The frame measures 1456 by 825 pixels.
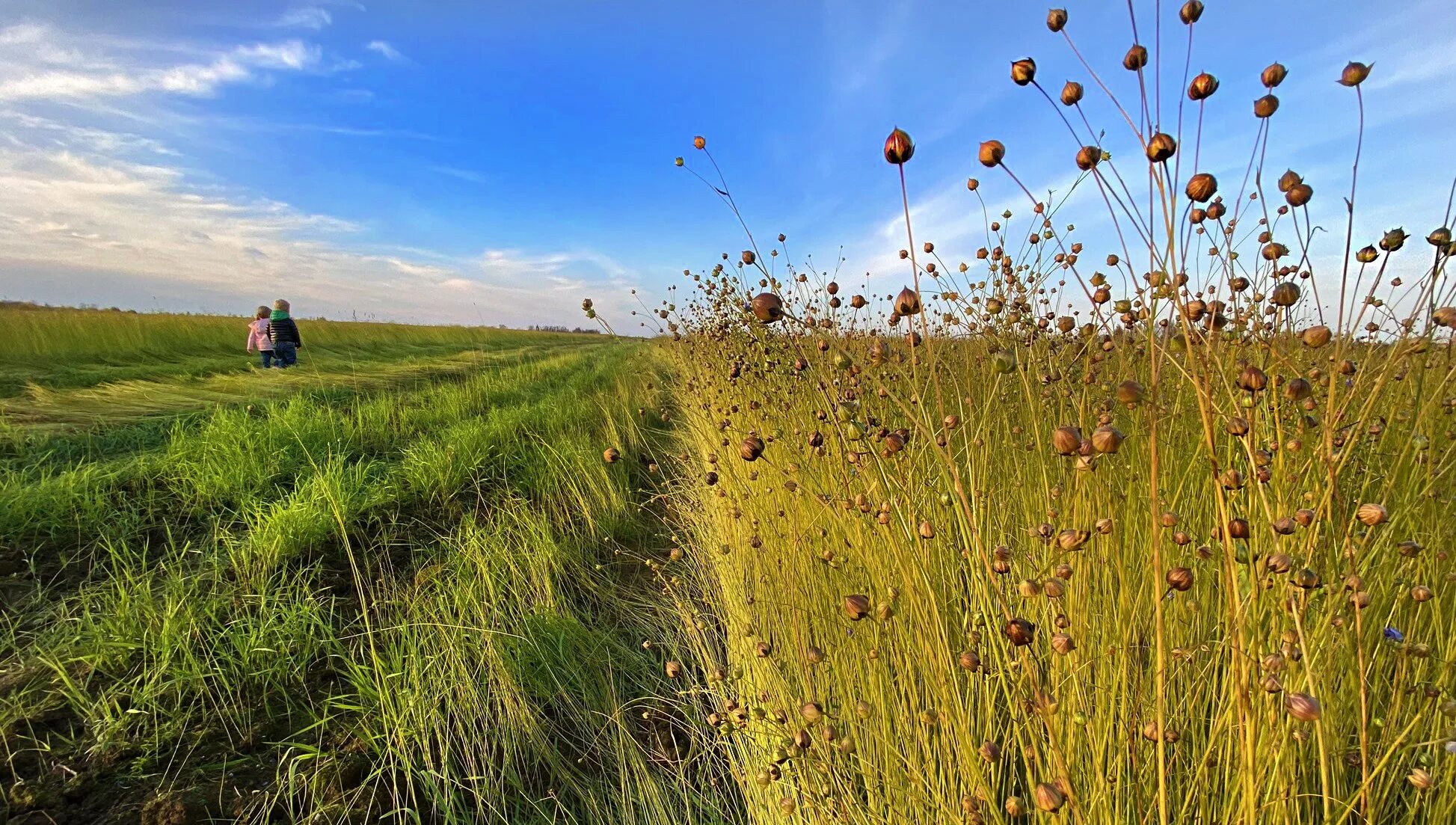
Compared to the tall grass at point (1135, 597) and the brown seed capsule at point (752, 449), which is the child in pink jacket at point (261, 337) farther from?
the brown seed capsule at point (752, 449)

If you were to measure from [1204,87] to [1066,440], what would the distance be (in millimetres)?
687

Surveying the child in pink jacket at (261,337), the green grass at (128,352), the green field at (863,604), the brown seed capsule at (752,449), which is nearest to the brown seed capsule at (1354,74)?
the green field at (863,604)

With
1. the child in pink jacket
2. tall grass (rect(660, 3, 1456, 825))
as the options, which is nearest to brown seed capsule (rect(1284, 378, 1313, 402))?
tall grass (rect(660, 3, 1456, 825))

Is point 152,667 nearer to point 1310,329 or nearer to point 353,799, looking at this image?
point 353,799

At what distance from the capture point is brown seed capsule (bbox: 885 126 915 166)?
0.78m

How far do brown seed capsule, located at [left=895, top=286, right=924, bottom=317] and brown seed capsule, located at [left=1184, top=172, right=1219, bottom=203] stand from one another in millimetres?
383

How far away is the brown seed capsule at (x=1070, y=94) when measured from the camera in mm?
936

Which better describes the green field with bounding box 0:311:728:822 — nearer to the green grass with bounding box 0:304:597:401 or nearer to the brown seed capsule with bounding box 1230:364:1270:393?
the brown seed capsule with bounding box 1230:364:1270:393

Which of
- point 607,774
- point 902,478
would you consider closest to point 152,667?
point 607,774

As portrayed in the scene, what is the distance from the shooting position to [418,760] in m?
1.44

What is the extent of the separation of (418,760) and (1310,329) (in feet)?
6.70

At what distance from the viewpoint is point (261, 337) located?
30.2 ft

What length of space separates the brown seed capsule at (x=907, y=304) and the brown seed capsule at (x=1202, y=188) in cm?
38

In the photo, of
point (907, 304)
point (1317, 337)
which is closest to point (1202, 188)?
point (1317, 337)
